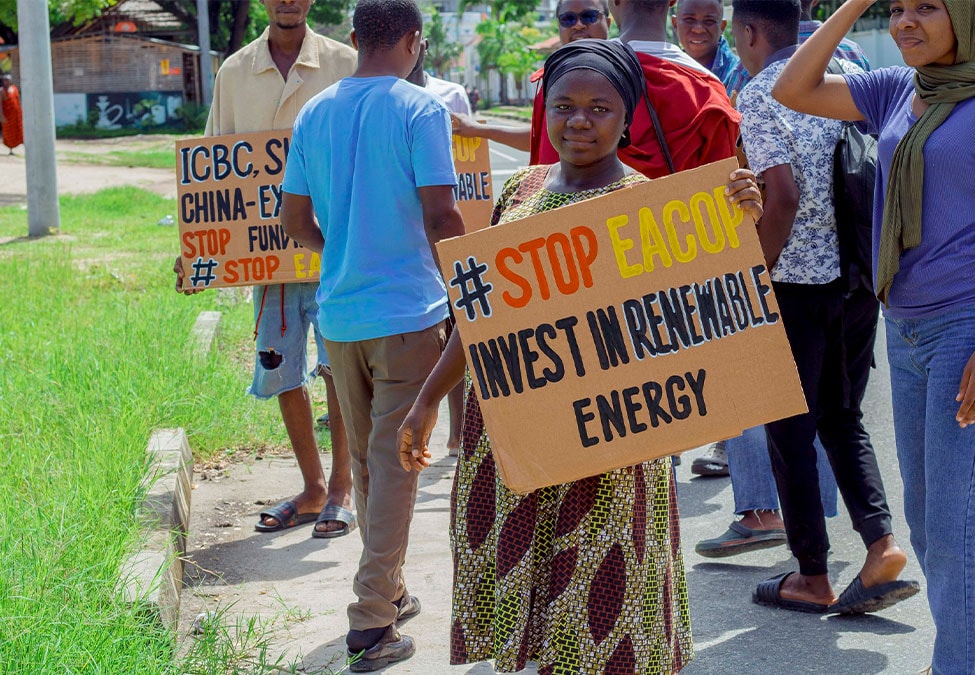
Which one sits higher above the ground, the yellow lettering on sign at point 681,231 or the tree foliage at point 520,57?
the tree foliage at point 520,57

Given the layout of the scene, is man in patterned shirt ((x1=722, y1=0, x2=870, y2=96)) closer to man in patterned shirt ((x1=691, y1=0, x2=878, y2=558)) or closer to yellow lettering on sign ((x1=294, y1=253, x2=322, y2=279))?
man in patterned shirt ((x1=691, y1=0, x2=878, y2=558))

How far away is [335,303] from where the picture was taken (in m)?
4.02

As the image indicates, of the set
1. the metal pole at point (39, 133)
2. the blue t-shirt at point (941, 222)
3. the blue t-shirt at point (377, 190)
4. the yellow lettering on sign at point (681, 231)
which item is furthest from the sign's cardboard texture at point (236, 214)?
the metal pole at point (39, 133)

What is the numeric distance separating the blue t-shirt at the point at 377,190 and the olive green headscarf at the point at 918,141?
4.42 ft

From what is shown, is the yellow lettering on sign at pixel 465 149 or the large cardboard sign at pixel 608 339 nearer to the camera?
the large cardboard sign at pixel 608 339

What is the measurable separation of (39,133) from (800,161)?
41.0ft

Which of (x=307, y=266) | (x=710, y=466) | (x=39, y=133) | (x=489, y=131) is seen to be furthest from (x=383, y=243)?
(x=39, y=133)

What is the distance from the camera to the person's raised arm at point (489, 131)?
5.75 metres

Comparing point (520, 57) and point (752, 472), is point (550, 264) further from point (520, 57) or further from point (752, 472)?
point (520, 57)

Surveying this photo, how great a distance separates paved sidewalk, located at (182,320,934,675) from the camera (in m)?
3.97

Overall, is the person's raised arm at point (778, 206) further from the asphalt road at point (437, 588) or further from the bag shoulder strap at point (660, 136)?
the asphalt road at point (437, 588)

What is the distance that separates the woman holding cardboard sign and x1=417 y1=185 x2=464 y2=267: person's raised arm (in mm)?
609

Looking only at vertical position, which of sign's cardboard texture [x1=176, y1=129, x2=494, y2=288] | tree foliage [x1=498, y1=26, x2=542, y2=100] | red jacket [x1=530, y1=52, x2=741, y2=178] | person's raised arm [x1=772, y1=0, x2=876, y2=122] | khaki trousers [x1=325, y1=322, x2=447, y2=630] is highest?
tree foliage [x1=498, y1=26, x2=542, y2=100]

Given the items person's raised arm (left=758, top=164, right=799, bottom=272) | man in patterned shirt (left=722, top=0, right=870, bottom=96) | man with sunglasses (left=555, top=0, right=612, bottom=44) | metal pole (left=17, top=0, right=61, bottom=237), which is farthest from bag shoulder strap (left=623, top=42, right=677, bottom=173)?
metal pole (left=17, top=0, right=61, bottom=237)
